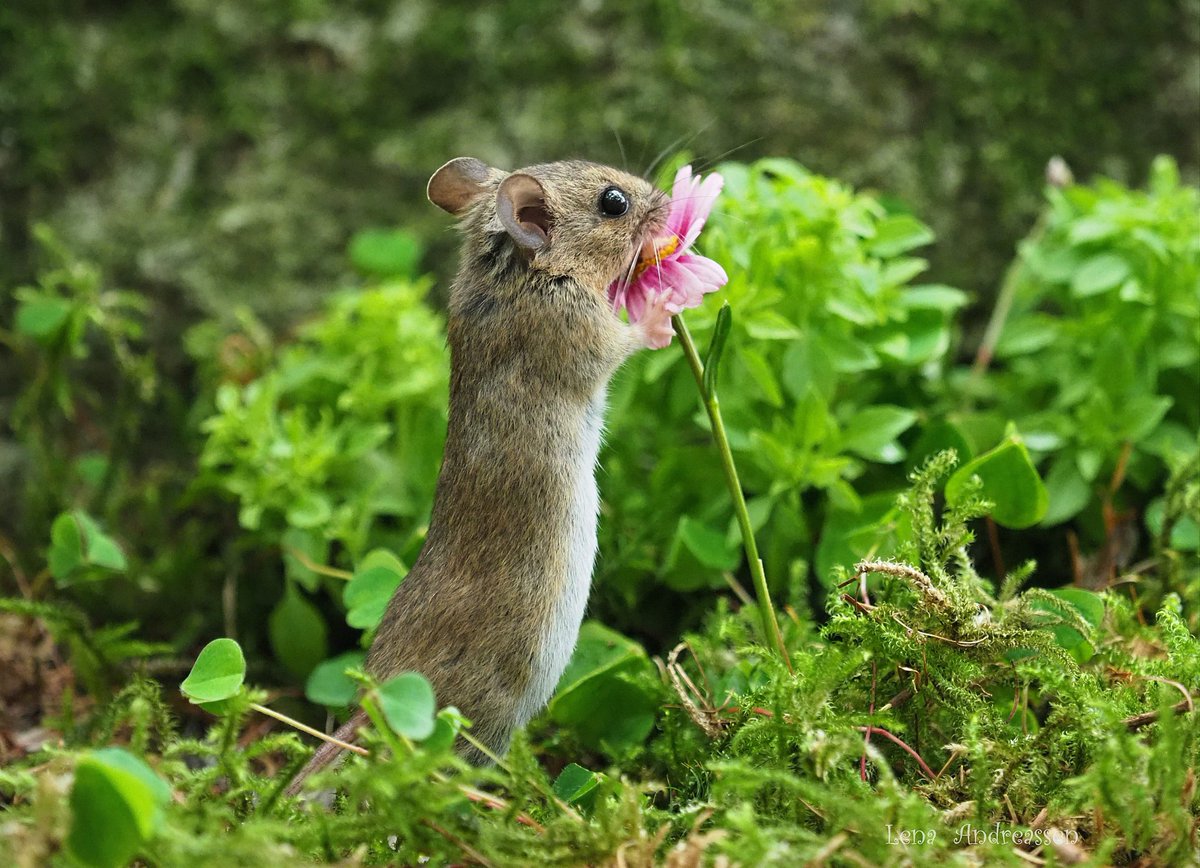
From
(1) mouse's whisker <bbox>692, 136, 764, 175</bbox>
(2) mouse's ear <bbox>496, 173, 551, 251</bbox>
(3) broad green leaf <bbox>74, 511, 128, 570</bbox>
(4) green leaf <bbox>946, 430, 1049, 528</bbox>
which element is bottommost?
(3) broad green leaf <bbox>74, 511, 128, 570</bbox>

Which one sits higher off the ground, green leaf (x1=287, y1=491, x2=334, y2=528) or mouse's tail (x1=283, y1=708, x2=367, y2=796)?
green leaf (x1=287, y1=491, x2=334, y2=528)

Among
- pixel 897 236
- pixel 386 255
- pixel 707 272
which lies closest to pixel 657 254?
pixel 707 272

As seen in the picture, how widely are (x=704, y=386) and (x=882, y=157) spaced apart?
107 inches

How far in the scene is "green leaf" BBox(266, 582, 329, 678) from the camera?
3.68 m

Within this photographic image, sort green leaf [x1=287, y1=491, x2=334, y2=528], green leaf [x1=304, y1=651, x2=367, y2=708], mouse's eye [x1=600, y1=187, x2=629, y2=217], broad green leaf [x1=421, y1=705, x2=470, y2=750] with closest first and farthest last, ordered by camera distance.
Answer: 1. broad green leaf [x1=421, y1=705, x2=470, y2=750]
2. mouse's eye [x1=600, y1=187, x2=629, y2=217]
3. green leaf [x1=304, y1=651, x2=367, y2=708]
4. green leaf [x1=287, y1=491, x2=334, y2=528]

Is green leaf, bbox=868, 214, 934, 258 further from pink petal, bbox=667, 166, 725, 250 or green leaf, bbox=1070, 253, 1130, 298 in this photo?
pink petal, bbox=667, 166, 725, 250

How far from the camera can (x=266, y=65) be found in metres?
5.24

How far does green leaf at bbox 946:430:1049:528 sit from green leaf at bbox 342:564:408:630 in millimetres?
1518

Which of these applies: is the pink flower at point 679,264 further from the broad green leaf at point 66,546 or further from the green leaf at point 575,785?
the broad green leaf at point 66,546

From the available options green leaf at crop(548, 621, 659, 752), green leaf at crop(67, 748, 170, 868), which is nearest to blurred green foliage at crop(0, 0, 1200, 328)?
green leaf at crop(548, 621, 659, 752)

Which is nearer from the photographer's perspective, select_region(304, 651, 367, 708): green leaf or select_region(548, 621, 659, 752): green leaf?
select_region(548, 621, 659, 752): green leaf

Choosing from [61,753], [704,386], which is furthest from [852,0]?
[61,753]

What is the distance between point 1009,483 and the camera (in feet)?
9.28

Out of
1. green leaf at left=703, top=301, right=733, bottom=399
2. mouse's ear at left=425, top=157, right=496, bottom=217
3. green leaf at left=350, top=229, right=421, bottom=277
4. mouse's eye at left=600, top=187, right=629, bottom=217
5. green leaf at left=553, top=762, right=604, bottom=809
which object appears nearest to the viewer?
green leaf at left=703, top=301, right=733, bottom=399
